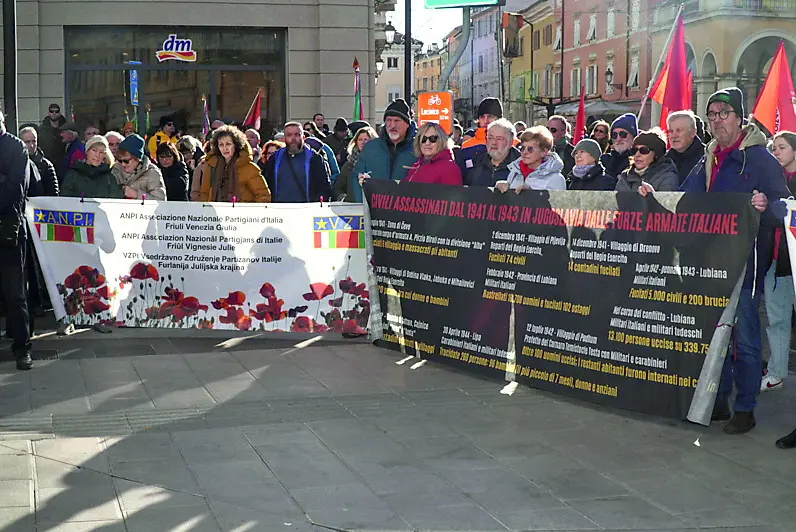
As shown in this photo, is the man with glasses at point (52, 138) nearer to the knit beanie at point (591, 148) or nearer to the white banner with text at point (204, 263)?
the white banner with text at point (204, 263)

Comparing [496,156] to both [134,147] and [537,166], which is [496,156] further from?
[134,147]

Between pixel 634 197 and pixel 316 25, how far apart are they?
1612 cm

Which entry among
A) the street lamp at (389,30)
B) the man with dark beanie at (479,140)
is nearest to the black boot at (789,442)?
the man with dark beanie at (479,140)

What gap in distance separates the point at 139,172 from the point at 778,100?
600cm

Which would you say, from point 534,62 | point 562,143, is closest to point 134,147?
point 562,143

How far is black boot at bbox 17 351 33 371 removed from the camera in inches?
330

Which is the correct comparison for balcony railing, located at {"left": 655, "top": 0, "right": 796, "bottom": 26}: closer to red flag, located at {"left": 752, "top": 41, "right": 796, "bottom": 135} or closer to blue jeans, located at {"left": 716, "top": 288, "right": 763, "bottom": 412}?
red flag, located at {"left": 752, "top": 41, "right": 796, "bottom": 135}

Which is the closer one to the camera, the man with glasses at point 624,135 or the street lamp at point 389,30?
the man with glasses at point 624,135

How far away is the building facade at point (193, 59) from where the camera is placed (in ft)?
69.8

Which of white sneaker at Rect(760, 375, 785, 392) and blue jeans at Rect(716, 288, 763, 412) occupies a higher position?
blue jeans at Rect(716, 288, 763, 412)

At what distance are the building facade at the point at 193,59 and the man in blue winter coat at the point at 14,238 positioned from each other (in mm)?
13305

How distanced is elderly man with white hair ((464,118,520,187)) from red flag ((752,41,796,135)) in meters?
3.45

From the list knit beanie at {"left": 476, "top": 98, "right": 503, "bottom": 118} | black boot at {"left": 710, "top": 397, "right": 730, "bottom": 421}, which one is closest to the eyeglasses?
black boot at {"left": 710, "top": 397, "right": 730, "bottom": 421}

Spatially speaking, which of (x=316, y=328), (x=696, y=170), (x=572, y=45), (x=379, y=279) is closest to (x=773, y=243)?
(x=696, y=170)
